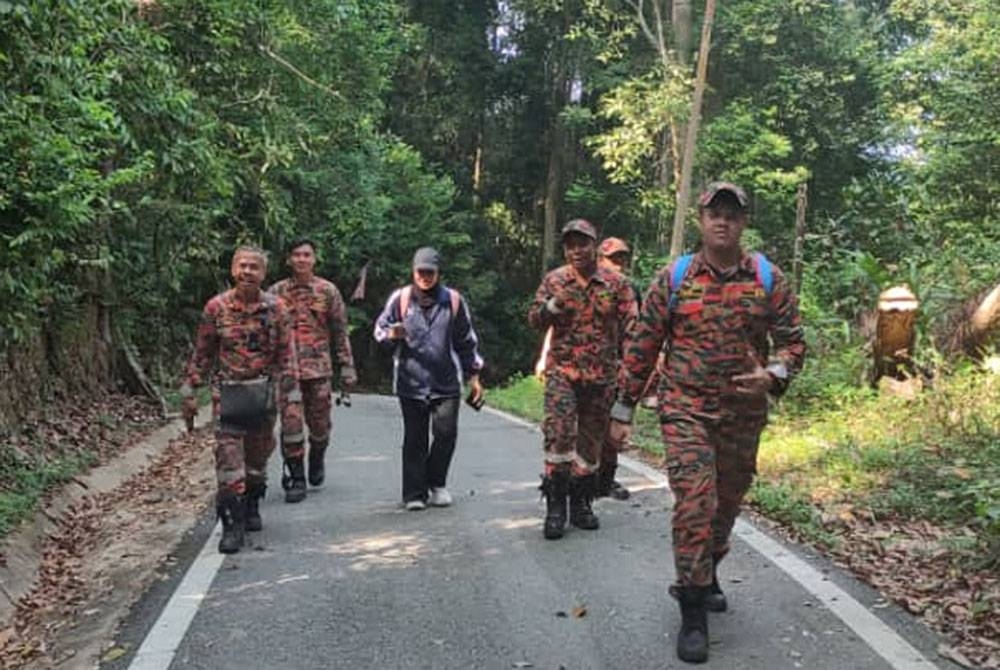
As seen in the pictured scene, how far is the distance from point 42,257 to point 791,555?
A: 5507mm

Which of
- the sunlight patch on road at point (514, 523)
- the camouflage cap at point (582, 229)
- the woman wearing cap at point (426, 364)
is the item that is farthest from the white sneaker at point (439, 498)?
the camouflage cap at point (582, 229)

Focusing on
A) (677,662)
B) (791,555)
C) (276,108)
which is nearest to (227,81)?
(276,108)

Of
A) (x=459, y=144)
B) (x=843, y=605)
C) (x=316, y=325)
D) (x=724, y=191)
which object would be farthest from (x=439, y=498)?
(x=459, y=144)

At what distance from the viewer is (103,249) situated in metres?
10.6

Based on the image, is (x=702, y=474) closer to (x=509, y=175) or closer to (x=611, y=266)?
(x=611, y=266)

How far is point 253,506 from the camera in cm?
676

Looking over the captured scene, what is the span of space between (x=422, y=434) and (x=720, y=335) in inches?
135

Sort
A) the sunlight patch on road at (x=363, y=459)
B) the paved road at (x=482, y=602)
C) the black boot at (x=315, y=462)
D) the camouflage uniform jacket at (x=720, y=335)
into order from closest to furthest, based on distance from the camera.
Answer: the paved road at (x=482, y=602), the camouflage uniform jacket at (x=720, y=335), the black boot at (x=315, y=462), the sunlight patch on road at (x=363, y=459)

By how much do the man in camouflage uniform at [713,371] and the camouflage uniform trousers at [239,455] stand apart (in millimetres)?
2995

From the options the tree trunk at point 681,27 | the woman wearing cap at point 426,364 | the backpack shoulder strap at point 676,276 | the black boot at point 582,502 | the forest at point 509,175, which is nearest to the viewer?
the backpack shoulder strap at point 676,276

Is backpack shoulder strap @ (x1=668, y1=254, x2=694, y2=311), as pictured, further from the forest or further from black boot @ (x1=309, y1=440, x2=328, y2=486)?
black boot @ (x1=309, y1=440, x2=328, y2=486)

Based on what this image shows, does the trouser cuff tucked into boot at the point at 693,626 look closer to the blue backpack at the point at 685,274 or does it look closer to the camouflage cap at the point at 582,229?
the blue backpack at the point at 685,274

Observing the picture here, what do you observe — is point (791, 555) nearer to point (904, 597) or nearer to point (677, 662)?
point (904, 597)

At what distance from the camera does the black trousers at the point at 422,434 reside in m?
7.31
